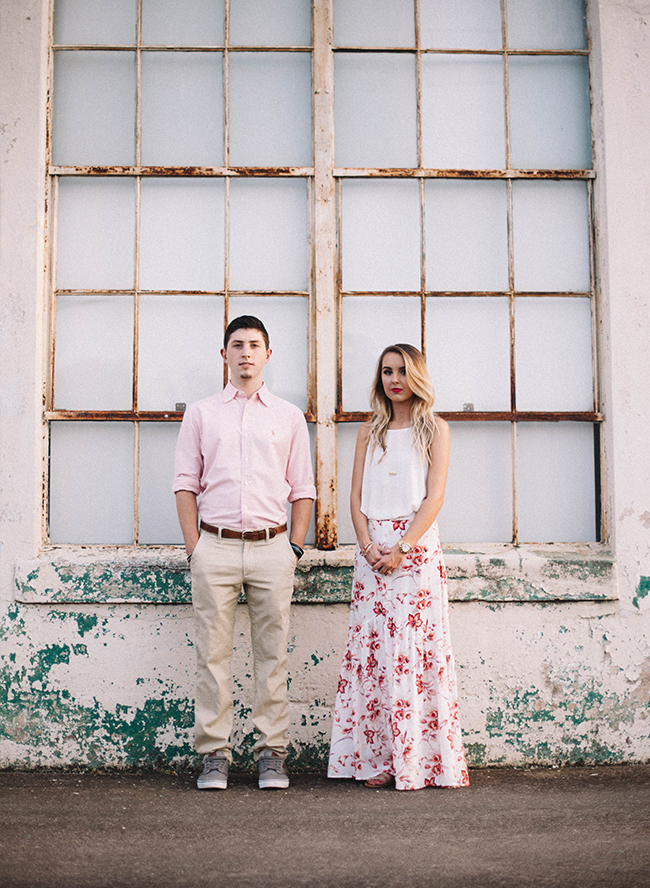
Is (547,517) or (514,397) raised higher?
(514,397)

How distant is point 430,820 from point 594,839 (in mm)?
591

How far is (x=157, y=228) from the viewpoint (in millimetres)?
3965

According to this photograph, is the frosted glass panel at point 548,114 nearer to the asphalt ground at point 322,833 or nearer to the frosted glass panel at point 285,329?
the frosted glass panel at point 285,329

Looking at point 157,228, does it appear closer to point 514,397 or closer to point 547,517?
point 514,397

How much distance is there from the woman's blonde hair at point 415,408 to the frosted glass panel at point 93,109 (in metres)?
1.79

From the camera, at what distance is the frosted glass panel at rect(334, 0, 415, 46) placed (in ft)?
13.1

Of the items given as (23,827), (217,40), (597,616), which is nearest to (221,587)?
(23,827)

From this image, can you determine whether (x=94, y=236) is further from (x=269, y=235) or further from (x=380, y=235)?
(x=380, y=235)

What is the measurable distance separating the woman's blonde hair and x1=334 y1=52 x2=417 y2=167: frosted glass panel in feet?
3.91

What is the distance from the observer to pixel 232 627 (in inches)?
133

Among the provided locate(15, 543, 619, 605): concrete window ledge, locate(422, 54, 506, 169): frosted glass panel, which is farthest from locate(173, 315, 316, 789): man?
locate(422, 54, 506, 169): frosted glass panel

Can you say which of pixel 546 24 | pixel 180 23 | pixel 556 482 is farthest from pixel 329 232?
pixel 556 482

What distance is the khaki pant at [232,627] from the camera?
3289 millimetres

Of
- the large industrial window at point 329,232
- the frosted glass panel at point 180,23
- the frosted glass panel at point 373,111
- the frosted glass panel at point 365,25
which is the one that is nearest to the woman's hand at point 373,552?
the large industrial window at point 329,232
